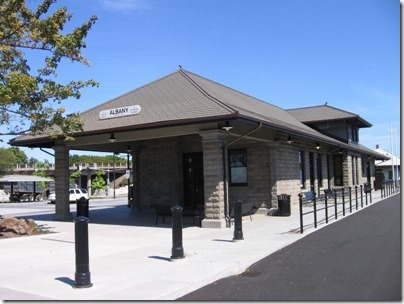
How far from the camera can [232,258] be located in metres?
8.77

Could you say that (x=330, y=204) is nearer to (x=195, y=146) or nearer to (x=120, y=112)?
(x=195, y=146)

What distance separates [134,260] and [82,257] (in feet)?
7.35

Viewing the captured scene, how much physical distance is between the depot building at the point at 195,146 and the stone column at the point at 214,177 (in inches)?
1.2

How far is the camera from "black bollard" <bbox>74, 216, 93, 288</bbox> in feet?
22.2

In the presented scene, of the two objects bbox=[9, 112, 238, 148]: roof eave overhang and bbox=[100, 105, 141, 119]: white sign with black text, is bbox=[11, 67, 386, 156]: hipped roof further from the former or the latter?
bbox=[100, 105, 141, 119]: white sign with black text

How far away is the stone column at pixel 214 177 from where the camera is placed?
14062 mm

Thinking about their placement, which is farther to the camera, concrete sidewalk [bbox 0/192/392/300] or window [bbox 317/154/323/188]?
window [bbox 317/154/323/188]

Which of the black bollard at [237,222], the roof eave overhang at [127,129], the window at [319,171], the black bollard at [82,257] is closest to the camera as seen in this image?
the black bollard at [82,257]

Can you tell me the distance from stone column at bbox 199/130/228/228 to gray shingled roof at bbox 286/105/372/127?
19461mm

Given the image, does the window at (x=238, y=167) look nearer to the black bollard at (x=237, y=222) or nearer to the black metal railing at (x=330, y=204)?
the black metal railing at (x=330, y=204)

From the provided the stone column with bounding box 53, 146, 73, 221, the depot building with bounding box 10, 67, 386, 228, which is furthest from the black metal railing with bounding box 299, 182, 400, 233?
the stone column with bounding box 53, 146, 73, 221

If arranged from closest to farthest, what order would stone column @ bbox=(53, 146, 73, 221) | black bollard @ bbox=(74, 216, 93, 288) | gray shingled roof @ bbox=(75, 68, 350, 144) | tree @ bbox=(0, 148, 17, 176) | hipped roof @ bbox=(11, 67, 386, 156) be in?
black bollard @ bbox=(74, 216, 93, 288)
hipped roof @ bbox=(11, 67, 386, 156)
gray shingled roof @ bbox=(75, 68, 350, 144)
stone column @ bbox=(53, 146, 73, 221)
tree @ bbox=(0, 148, 17, 176)

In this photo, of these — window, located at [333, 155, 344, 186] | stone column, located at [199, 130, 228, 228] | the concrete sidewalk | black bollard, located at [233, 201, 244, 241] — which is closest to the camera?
the concrete sidewalk

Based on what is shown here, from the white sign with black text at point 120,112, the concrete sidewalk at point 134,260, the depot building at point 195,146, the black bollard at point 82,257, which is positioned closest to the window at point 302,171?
the depot building at point 195,146
